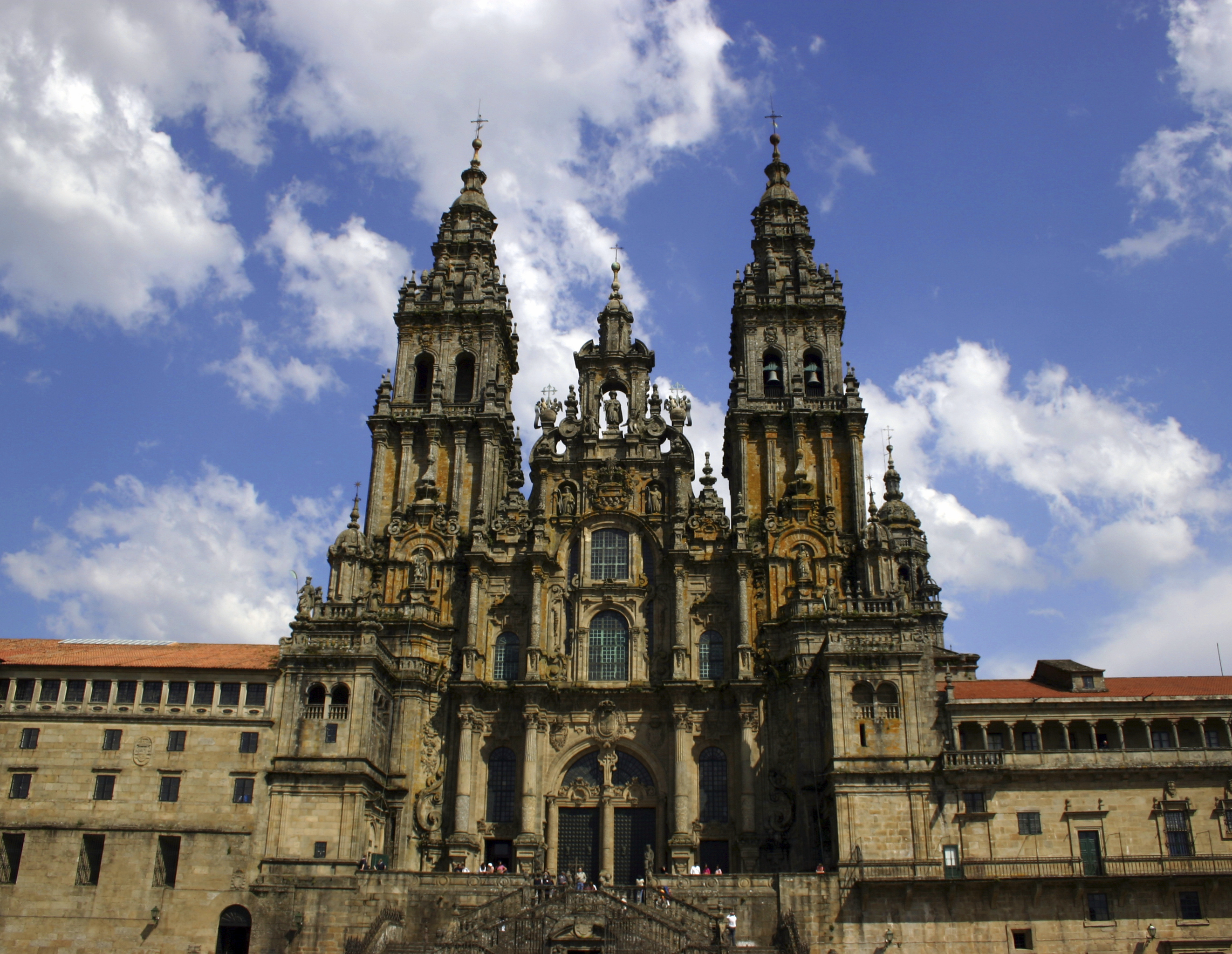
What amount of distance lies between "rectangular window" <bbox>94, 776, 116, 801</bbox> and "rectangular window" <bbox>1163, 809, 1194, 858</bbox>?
41.0 metres

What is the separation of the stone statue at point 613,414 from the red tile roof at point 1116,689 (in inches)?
820

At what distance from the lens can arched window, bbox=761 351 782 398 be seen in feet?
195

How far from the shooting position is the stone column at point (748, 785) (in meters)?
48.2

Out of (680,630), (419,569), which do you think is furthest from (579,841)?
(419,569)

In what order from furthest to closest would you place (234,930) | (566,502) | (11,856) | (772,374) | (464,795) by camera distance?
(772,374), (566,502), (464,795), (11,856), (234,930)

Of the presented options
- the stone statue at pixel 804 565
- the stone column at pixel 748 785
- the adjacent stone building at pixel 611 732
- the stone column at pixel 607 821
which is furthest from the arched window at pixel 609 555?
the stone column at pixel 748 785

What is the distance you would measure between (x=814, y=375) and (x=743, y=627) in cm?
1554

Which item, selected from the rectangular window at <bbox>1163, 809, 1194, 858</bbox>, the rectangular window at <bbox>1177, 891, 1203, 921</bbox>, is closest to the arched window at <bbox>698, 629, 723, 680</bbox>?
the rectangular window at <bbox>1163, 809, 1194, 858</bbox>

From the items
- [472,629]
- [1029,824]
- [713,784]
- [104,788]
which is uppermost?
[472,629]

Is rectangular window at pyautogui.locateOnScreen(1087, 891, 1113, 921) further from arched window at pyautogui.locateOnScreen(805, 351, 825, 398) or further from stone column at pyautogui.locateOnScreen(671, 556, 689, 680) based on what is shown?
arched window at pyautogui.locateOnScreen(805, 351, 825, 398)

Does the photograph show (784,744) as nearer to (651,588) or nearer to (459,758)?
(651,588)

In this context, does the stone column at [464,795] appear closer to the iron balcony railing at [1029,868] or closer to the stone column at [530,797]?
the stone column at [530,797]

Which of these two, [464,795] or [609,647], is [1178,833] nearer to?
[609,647]

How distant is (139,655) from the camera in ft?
155
